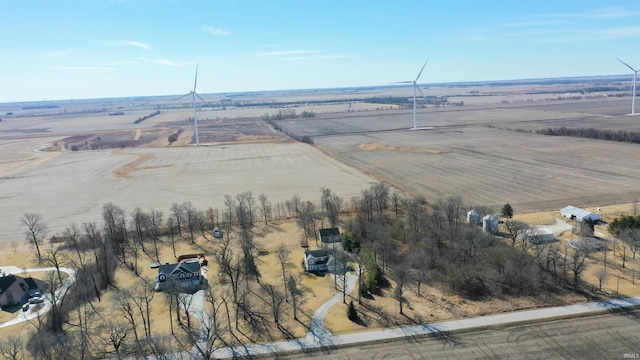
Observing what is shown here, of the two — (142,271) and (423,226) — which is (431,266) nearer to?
(423,226)

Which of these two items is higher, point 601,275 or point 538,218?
point 538,218

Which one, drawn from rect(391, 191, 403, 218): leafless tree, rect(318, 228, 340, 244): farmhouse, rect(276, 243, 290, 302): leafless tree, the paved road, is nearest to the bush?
the paved road

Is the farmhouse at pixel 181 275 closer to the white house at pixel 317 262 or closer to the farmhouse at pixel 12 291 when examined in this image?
the white house at pixel 317 262

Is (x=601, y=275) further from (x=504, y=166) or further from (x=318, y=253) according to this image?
(x=504, y=166)

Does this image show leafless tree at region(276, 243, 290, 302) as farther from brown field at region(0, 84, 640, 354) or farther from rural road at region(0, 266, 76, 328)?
rural road at region(0, 266, 76, 328)

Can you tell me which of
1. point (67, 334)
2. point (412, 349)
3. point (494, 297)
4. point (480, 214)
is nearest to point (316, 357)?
point (412, 349)

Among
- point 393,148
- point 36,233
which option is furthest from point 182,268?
point 393,148
